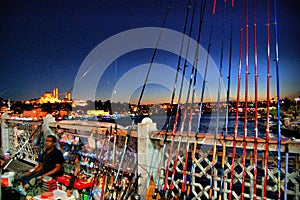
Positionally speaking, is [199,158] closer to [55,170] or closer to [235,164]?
[235,164]

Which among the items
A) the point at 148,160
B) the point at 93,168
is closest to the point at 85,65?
the point at 93,168

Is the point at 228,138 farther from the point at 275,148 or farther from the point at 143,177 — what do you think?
the point at 143,177

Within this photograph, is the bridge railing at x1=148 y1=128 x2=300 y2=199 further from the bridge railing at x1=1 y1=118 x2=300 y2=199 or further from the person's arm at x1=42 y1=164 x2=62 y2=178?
the person's arm at x1=42 y1=164 x2=62 y2=178

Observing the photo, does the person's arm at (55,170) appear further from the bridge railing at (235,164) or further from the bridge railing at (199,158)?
the bridge railing at (235,164)

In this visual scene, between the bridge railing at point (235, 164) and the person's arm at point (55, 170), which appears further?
the person's arm at point (55, 170)

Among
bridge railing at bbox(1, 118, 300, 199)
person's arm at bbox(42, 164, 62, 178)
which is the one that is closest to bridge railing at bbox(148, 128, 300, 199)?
bridge railing at bbox(1, 118, 300, 199)

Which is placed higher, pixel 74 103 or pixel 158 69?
pixel 158 69

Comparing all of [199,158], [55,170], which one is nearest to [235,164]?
[199,158]

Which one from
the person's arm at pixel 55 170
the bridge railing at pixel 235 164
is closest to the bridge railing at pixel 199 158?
the bridge railing at pixel 235 164

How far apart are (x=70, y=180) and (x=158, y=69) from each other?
8.64ft

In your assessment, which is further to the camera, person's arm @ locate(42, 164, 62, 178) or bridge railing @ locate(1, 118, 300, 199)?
person's arm @ locate(42, 164, 62, 178)

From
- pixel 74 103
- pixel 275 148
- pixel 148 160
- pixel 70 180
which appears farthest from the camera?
pixel 74 103

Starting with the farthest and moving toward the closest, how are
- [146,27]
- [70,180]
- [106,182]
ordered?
1. [146,27]
2. [70,180]
3. [106,182]

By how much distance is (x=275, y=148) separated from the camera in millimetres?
2654
